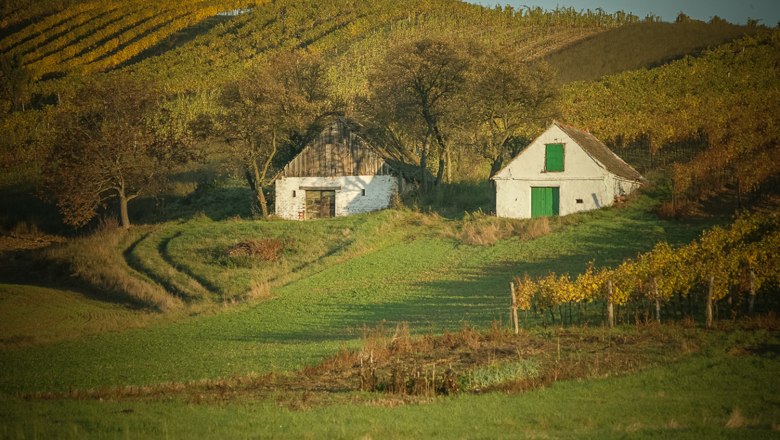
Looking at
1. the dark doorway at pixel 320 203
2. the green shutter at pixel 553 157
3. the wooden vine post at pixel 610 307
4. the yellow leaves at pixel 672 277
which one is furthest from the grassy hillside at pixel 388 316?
the dark doorway at pixel 320 203

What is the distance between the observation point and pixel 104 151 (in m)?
58.4

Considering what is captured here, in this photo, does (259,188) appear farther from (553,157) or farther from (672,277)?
(672,277)

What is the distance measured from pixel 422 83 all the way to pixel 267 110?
467 inches

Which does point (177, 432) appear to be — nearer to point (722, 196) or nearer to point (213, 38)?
point (722, 196)

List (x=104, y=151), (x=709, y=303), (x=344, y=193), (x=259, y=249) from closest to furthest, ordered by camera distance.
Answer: (x=709, y=303) < (x=259, y=249) < (x=104, y=151) < (x=344, y=193)

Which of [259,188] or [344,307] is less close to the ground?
[259,188]

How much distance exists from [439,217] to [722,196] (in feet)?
57.4

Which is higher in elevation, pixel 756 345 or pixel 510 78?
pixel 510 78

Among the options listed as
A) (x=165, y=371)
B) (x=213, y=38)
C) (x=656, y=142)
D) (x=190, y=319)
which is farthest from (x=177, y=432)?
(x=213, y=38)

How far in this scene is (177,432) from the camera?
1373 centimetres

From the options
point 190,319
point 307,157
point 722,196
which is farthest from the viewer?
point 307,157

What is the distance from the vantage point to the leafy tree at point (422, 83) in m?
54.2

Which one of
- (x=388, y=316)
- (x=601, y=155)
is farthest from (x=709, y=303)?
(x=601, y=155)

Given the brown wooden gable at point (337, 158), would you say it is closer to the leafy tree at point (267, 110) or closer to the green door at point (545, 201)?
the leafy tree at point (267, 110)
